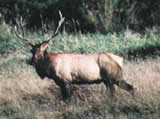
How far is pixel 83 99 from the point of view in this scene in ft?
31.4

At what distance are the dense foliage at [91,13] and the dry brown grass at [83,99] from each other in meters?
9.36

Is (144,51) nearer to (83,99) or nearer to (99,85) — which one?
(99,85)

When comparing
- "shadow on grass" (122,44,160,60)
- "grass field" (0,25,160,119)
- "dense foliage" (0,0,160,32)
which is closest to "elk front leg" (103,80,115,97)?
"grass field" (0,25,160,119)

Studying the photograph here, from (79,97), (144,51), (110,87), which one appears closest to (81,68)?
(110,87)

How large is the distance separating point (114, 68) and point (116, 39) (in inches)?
282

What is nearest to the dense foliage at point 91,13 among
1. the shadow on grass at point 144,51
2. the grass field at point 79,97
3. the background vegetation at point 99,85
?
the background vegetation at point 99,85

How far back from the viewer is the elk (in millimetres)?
8984

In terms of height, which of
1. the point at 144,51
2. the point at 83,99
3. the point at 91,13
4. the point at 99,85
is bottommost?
Result: the point at 83,99

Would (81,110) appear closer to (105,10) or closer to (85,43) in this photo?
(85,43)

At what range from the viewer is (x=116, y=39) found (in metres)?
16.1

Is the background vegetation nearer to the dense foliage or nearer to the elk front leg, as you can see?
the dense foliage

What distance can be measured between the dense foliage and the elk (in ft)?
36.1

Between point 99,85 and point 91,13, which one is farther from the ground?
point 91,13

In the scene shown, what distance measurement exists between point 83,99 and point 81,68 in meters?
0.74
